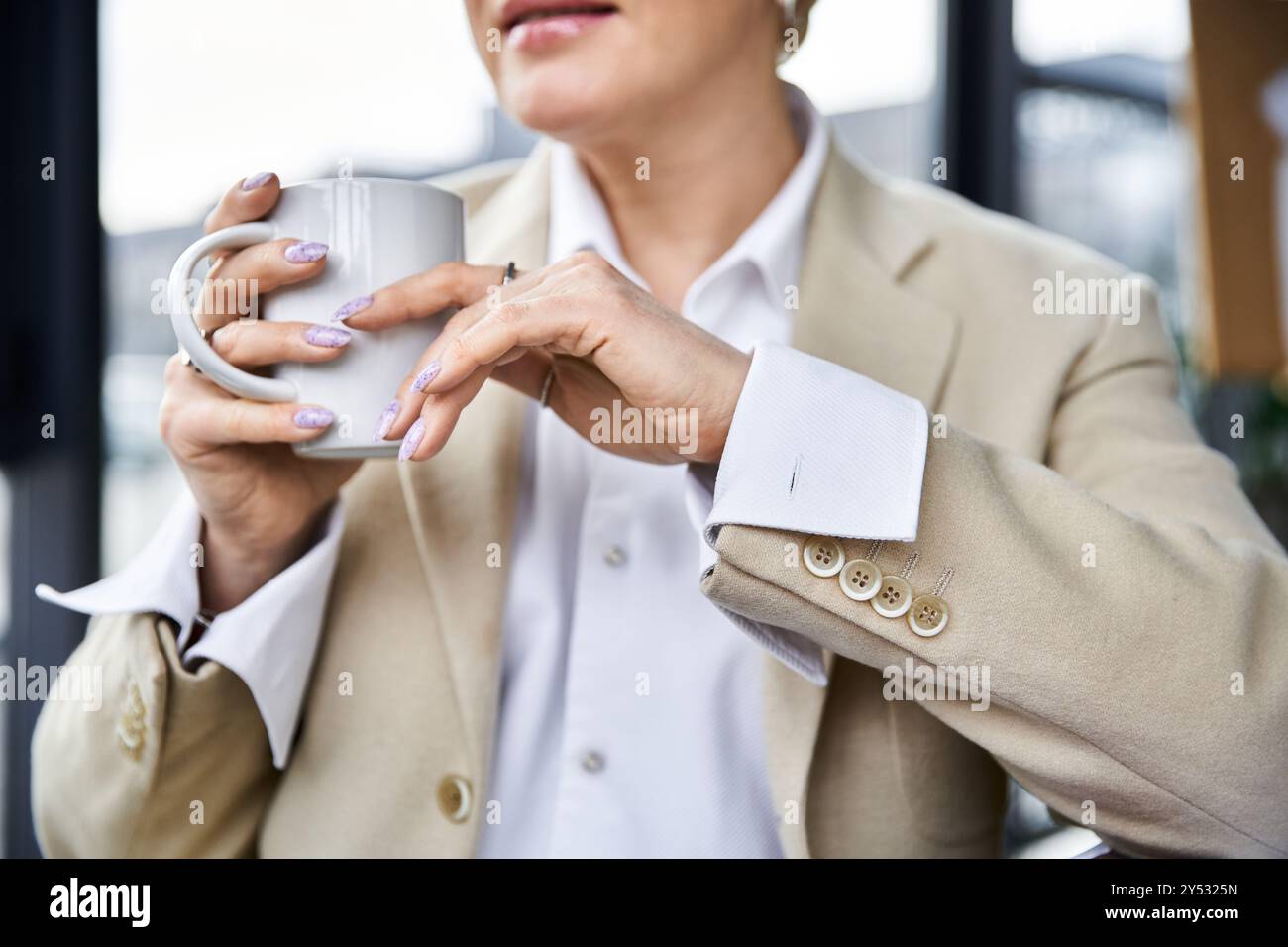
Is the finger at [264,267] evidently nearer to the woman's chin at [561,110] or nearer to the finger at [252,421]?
the finger at [252,421]

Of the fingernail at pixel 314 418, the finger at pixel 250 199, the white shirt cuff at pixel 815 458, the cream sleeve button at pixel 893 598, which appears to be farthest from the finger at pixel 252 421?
the cream sleeve button at pixel 893 598

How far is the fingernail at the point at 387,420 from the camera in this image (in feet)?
2.35

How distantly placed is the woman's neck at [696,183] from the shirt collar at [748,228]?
0.02m

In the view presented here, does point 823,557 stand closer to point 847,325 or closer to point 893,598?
point 893,598

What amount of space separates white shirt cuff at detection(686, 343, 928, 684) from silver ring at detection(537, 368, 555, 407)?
188 mm

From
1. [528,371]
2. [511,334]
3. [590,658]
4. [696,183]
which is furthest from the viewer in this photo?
[696,183]

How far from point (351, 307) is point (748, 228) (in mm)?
530

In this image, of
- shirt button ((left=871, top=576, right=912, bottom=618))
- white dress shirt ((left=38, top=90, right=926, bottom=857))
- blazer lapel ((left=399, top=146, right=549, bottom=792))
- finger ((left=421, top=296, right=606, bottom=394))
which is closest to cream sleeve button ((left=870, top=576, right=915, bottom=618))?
shirt button ((left=871, top=576, right=912, bottom=618))

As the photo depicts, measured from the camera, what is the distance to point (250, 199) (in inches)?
28.6

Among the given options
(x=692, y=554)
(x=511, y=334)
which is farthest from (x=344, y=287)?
(x=692, y=554)

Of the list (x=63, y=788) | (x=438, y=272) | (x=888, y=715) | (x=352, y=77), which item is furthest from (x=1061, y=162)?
(x=63, y=788)

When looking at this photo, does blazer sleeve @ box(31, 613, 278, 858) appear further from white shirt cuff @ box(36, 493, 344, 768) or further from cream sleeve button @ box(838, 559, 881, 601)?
cream sleeve button @ box(838, 559, 881, 601)

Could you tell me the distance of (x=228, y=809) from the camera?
0.97m
